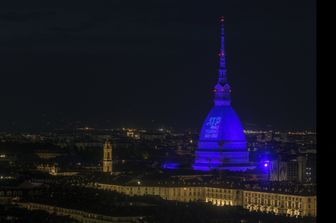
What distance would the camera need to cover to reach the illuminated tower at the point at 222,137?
162 ft

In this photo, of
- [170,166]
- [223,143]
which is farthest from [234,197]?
[170,166]

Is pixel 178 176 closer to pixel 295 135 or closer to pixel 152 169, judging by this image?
pixel 152 169

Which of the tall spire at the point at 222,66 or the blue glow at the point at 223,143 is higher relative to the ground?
the tall spire at the point at 222,66

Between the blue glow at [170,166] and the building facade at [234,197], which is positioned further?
the blue glow at [170,166]

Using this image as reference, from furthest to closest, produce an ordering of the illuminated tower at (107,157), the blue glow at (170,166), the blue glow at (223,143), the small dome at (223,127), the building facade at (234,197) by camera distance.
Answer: the illuminated tower at (107,157) → the blue glow at (170,166) → the small dome at (223,127) → the blue glow at (223,143) → the building facade at (234,197)

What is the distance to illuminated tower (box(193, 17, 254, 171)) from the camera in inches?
1946

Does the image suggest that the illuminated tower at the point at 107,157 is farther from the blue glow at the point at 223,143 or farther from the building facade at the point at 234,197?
the building facade at the point at 234,197

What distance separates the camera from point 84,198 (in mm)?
37312

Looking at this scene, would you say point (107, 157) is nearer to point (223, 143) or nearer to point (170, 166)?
point (170, 166)

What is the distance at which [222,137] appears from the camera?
49.5m

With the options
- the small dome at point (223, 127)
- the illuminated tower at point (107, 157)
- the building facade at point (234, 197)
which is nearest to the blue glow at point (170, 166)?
the illuminated tower at point (107, 157)

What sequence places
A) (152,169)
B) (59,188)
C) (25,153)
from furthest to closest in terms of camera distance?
1. (25,153)
2. (152,169)
3. (59,188)
